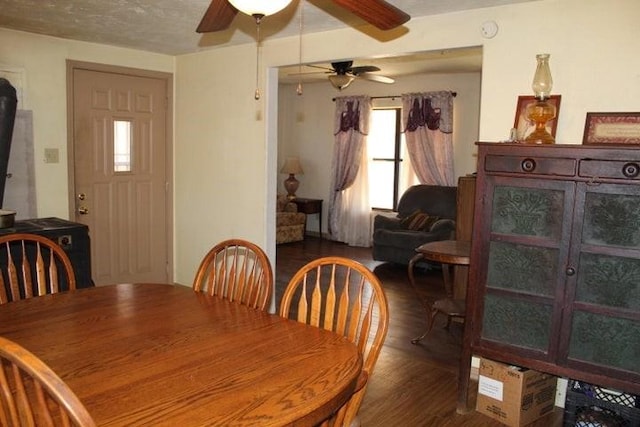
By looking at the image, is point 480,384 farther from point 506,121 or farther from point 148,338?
point 148,338

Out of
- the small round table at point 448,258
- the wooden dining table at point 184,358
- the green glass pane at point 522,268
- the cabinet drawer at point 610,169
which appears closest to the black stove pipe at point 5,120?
the wooden dining table at point 184,358

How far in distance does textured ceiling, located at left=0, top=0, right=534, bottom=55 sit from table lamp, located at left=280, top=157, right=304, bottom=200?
12.4 feet

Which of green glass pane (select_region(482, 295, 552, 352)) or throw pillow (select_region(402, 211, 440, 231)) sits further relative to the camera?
throw pillow (select_region(402, 211, 440, 231))

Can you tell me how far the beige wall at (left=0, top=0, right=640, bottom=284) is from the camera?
2.66 meters

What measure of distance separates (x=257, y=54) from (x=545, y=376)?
3.06 meters

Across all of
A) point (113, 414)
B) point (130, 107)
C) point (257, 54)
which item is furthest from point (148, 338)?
point (130, 107)

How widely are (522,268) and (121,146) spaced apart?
11.6ft

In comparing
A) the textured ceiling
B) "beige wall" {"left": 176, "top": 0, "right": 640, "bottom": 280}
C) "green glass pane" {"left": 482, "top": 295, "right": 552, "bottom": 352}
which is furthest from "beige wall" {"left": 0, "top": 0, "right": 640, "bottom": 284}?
"green glass pane" {"left": 482, "top": 295, "right": 552, "bottom": 352}

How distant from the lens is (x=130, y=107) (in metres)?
4.64

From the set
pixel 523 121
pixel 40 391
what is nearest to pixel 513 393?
pixel 523 121

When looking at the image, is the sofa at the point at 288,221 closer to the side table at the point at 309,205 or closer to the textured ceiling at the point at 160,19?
the side table at the point at 309,205

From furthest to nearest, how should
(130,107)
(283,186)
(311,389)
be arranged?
1. (283,186)
2. (130,107)
3. (311,389)

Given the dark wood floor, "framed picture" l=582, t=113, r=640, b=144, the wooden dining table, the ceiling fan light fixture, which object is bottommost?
the dark wood floor

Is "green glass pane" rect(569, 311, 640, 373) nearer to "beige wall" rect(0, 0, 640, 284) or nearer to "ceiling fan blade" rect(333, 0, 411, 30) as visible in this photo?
"beige wall" rect(0, 0, 640, 284)
